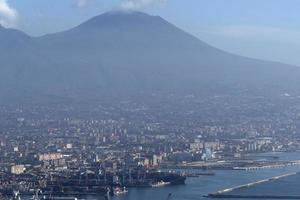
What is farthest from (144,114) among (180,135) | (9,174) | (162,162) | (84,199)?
(84,199)

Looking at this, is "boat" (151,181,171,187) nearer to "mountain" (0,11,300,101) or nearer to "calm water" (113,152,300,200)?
"calm water" (113,152,300,200)

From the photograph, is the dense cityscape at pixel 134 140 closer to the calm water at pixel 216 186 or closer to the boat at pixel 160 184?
the boat at pixel 160 184

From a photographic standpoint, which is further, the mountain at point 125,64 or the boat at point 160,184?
the mountain at point 125,64

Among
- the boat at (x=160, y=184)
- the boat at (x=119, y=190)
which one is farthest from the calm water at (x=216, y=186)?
the boat at (x=160, y=184)

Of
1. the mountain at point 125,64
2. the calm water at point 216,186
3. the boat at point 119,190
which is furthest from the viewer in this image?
the mountain at point 125,64

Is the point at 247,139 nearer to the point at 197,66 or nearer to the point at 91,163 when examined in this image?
the point at 91,163
